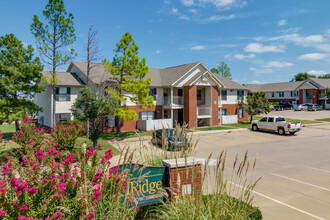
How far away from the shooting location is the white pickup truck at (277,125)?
23.7m

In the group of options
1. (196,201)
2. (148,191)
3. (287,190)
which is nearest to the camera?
(196,201)

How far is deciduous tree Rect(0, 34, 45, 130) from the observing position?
21.1 meters

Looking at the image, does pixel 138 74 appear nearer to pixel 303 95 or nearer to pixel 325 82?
pixel 303 95

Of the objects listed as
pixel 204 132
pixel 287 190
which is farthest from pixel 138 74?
pixel 287 190

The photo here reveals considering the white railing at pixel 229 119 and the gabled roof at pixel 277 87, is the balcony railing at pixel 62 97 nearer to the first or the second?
the white railing at pixel 229 119

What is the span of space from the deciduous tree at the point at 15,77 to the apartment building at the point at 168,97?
299 centimetres

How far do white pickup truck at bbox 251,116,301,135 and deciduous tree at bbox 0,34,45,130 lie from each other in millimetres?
25563

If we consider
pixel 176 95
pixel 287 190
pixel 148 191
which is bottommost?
pixel 287 190

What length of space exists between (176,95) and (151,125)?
6.96m

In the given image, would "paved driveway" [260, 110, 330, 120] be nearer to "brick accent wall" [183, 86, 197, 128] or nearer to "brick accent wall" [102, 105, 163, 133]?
"brick accent wall" [183, 86, 197, 128]

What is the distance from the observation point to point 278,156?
14.7 meters

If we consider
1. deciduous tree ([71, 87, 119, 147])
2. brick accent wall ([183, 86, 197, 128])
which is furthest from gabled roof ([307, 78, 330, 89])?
deciduous tree ([71, 87, 119, 147])

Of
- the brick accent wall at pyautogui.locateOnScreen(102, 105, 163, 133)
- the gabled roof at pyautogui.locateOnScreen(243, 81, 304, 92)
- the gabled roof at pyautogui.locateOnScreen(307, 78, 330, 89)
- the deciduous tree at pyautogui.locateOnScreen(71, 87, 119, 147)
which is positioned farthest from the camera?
the gabled roof at pyautogui.locateOnScreen(243, 81, 304, 92)

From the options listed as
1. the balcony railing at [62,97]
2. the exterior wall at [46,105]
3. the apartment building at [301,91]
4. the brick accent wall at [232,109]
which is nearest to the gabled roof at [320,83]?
the apartment building at [301,91]
